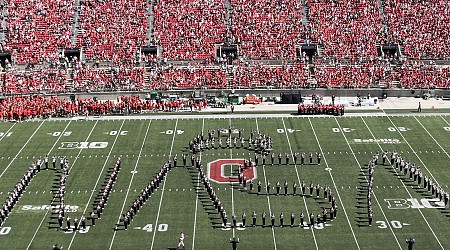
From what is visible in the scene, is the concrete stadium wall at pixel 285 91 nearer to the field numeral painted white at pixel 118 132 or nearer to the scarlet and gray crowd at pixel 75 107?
the scarlet and gray crowd at pixel 75 107

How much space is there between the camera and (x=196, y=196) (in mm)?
43031

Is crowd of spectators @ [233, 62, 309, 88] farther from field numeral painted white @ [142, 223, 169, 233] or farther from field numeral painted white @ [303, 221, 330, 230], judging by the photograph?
field numeral painted white @ [142, 223, 169, 233]

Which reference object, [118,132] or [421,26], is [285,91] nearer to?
[118,132]

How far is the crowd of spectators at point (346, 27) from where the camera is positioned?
69.9 meters

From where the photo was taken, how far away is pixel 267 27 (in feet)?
236

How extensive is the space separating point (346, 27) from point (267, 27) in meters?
6.37

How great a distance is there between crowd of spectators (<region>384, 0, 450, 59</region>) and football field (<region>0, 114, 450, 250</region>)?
13.0m

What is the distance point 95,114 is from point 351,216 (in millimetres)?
23553

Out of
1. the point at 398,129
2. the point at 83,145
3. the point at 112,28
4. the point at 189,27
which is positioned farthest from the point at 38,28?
the point at 398,129

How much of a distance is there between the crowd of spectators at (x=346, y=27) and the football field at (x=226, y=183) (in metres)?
13.3

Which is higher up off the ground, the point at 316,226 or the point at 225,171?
the point at 225,171

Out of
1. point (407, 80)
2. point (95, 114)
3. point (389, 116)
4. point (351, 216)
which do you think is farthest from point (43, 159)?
point (407, 80)

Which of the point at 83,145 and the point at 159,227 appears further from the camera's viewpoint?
the point at 83,145

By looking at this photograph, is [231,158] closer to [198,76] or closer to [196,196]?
[196,196]
